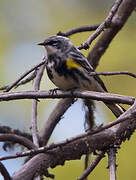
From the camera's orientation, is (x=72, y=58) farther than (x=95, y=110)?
No

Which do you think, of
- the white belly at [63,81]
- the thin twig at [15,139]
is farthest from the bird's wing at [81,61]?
the thin twig at [15,139]

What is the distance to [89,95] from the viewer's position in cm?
261

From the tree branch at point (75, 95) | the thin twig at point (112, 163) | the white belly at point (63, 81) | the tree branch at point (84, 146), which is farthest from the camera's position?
the white belly at point (63, 81)

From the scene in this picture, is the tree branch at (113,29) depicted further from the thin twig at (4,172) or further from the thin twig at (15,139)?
the thin twig at (4,172)

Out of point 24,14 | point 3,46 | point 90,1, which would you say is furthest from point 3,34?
point 90,1

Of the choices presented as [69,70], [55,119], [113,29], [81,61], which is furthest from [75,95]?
[113,29]

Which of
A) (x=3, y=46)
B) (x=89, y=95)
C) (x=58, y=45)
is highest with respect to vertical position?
(x=3, y=46)

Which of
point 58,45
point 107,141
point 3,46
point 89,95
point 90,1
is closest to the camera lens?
point 89,95

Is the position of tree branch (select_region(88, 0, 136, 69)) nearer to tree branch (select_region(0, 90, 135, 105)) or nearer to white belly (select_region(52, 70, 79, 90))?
white belly (select_region(52, 70, 79, 90))

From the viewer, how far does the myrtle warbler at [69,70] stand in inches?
136

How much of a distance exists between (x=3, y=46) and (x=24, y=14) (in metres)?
0.72

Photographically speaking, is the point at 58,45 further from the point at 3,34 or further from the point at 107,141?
the point at 3,34

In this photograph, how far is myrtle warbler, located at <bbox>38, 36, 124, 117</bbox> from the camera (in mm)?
3461

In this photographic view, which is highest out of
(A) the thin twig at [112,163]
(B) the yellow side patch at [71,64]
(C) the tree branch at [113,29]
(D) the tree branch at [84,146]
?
(C) the tree branch at [113,29]
